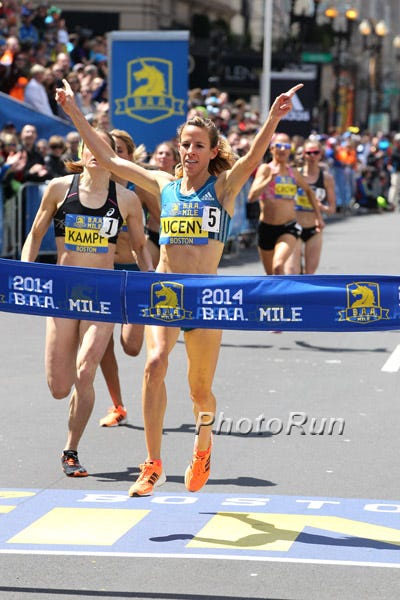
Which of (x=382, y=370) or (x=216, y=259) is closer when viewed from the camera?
(x=216, y=259)

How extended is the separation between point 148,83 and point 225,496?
15.5 metres

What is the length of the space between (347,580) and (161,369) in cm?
167

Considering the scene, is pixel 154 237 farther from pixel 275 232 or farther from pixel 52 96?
pixel 52 96

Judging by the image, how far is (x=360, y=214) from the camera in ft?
133

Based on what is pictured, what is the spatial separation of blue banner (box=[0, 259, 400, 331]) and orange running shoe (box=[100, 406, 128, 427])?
2869 millimetres

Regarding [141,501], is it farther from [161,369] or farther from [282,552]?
[282,552]

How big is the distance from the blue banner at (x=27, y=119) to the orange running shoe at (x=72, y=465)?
12.6m

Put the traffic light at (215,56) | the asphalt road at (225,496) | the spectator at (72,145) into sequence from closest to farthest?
the asphalt road at (225,496) < the spectator at (72,145) < the traffic light at (215,56)

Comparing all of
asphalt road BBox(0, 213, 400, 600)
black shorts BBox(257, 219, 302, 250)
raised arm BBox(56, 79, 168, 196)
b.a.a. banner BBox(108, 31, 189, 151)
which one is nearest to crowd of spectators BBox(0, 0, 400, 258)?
b.a.a. banner BBox(108, 31, 189, 151)

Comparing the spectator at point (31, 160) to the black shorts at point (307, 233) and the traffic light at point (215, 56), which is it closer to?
the black shorts at point (307, 233)

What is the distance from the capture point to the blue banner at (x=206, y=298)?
6805mm

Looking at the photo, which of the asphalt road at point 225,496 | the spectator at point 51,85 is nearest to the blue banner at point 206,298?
the asphalt road at point 225,496

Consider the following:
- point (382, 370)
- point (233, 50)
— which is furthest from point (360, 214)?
point (382, 370)

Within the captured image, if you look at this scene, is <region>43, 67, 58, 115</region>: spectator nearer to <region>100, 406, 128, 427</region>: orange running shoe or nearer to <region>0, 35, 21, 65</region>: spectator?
<region>0, 35, 21, 65</region>: spectator
